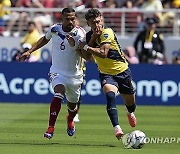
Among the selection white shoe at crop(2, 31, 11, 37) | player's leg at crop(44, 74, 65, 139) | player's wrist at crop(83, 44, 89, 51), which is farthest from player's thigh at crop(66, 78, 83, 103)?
white shoe at crop(2, 31, 11, 37)

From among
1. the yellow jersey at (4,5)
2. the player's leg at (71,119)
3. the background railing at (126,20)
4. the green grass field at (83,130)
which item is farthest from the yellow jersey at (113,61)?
the yellow jersey at (4,5)

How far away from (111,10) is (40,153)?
14.2 m

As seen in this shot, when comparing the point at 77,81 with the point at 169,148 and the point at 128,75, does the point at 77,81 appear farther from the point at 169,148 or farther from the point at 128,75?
the point at 169,148

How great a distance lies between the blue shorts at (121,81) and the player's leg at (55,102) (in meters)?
0.75

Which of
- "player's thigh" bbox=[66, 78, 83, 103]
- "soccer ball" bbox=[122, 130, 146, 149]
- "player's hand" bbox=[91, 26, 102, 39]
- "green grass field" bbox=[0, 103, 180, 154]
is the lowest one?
"green grass field" bbox=[0, 103, 180, 154]

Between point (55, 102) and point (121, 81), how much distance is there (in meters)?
1.31

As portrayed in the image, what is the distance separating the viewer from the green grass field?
38.3 ft

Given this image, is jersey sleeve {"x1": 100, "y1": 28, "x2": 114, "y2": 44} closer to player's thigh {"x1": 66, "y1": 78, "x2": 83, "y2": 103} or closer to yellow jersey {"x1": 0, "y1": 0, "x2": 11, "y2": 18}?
player's thigh {"x1": 66, "y1": 78, "x2": 83, "y2": 103}

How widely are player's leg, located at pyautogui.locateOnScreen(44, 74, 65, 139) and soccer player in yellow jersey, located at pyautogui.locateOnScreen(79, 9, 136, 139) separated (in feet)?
2.29

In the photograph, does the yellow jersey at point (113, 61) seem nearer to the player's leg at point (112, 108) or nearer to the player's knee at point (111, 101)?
the player's leg at point (112, 108)

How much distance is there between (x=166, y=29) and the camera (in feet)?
82.3

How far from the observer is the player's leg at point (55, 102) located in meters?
12.8

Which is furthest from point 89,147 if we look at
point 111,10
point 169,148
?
point 111,10

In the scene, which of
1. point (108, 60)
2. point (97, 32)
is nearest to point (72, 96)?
point (108, 60)
